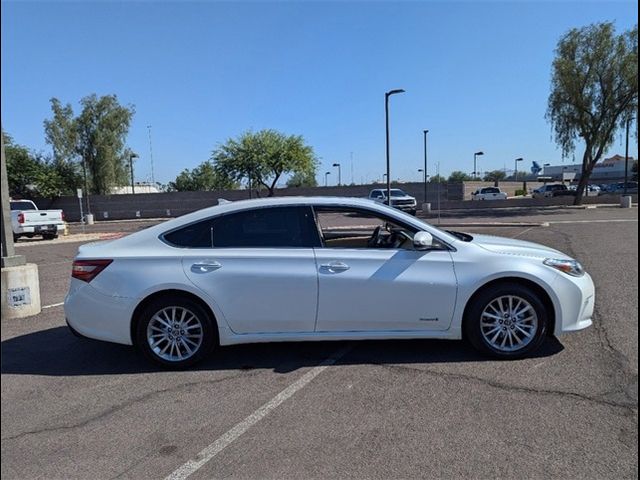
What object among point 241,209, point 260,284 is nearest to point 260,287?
point 260,284

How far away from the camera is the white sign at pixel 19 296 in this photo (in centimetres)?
636

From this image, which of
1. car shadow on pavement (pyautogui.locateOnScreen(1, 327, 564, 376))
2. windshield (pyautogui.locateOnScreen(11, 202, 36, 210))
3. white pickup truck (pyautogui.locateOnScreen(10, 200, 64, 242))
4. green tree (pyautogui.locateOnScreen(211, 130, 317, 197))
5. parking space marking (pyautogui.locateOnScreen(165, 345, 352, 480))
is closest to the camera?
parking space marking (pyautogui.locateOnScreen(165, 345, 352, 480))

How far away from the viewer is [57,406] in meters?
3.92

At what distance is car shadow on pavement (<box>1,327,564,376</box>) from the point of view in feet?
15.3

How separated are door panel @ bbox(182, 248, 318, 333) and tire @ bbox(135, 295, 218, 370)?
0.22m

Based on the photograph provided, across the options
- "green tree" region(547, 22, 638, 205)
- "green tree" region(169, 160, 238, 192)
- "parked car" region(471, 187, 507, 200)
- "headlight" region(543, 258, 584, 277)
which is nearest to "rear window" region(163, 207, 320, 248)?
"headlight" region(543, 258, 584, 277)

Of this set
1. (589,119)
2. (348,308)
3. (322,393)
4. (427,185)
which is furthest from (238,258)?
(427,185)

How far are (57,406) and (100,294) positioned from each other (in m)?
1.04

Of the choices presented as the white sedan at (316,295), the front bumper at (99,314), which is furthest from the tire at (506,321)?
the front bumper at (99,314)

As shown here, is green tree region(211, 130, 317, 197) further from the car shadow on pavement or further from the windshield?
the car shadow on pavement

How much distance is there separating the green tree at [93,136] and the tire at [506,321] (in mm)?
51065

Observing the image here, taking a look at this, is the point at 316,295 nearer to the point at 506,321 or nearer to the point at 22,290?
the point at 506,321

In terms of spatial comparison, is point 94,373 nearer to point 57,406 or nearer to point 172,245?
point 57,406

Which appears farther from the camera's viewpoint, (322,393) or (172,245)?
(172,245)
